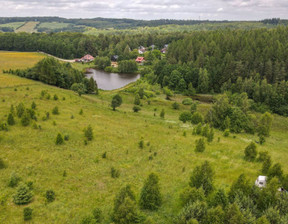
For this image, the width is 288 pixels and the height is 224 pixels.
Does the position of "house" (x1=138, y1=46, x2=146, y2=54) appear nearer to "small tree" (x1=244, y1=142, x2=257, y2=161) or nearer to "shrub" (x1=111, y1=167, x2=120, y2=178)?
"small tree" (x1=244, y1=142, x2=257, y2=161)

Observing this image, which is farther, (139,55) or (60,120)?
(139,55)

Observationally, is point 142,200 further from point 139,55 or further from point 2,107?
point 139,55

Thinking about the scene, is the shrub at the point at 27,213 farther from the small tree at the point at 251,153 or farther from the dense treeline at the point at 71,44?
the dense treeline at the point at 71,44

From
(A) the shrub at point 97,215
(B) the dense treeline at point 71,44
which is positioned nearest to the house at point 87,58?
(B) the dense treeline at point 71,44

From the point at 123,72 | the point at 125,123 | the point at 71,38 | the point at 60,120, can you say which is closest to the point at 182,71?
the point at 123,72

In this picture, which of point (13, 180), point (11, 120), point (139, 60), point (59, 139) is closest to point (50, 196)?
point (13, 180)

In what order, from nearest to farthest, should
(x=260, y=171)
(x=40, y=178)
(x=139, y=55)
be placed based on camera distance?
(x=40, y=178) < (x=260, y=171) < (x=139, y=55)

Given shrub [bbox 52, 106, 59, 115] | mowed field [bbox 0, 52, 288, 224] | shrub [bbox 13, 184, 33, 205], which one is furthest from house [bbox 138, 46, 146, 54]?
shrub [bbox 13, 184, 33, 205]
